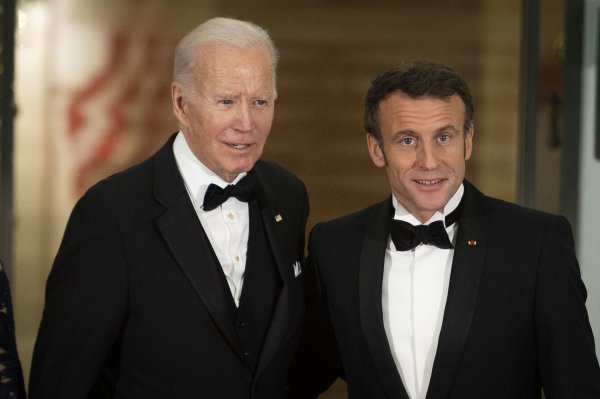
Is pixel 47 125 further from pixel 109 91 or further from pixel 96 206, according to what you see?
pixel 96 206

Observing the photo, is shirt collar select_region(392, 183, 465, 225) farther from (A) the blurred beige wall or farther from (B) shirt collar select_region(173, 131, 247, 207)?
(A) the blurred beige wall

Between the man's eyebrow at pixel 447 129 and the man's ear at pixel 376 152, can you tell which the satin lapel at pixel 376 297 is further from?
the man's eyebrow at pixel 447 129

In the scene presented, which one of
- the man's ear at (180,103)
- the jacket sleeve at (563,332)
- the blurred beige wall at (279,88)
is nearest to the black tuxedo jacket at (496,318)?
the jacket sleeve at (563,332)

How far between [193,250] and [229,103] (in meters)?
0.41

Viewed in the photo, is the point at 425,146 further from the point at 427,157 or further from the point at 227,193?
the point at 227,193

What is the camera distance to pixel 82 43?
4277mm

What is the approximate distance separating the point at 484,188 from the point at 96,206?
7.68 ft

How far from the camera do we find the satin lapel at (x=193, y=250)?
2.60 metres

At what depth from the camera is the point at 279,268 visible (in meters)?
2.79

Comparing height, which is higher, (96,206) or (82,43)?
(82,43)

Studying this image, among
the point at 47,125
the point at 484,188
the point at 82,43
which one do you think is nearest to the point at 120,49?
the point at 82,43

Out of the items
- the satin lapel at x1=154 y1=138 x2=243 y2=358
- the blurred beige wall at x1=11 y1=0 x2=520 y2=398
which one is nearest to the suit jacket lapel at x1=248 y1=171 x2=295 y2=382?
the satin lapel at x1=154 y1=138 x2=243 y2=358

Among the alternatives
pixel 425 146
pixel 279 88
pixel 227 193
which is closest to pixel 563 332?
pixel 425 146

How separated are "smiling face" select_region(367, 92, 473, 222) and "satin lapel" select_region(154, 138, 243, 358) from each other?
0.54 meters
